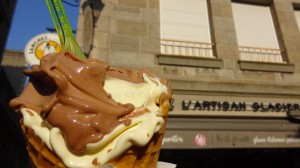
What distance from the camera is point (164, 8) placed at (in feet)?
20.1

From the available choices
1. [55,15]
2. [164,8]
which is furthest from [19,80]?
[55,15]

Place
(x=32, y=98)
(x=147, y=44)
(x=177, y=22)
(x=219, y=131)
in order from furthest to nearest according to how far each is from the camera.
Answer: (x=177, y=22) → (x=147, y=44) → (x=219, y=131) → (x=32, y=98)

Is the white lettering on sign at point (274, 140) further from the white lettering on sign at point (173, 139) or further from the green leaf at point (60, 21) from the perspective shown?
the green leaf at point (60, 21)

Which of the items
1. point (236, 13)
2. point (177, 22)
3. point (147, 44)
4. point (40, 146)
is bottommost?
point (40, 146)

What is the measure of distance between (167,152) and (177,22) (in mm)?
2863

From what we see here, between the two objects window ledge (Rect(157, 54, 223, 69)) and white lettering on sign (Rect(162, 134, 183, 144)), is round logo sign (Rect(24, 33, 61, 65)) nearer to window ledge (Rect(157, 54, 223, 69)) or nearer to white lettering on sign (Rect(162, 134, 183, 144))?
window ledge (Rect(157, 54, 223, 69))

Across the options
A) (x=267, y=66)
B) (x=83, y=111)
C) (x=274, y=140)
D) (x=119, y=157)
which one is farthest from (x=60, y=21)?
(x=267, y=66)

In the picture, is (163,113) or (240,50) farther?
(240,50)

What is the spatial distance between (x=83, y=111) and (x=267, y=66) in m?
5.46

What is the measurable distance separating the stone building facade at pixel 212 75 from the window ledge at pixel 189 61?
0.02m

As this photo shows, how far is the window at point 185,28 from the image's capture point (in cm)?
586

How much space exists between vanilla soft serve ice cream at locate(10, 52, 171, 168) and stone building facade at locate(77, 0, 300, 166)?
3386mm

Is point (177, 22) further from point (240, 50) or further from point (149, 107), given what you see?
point (149, 107)

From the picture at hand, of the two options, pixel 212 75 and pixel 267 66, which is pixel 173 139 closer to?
pixel 212 75
